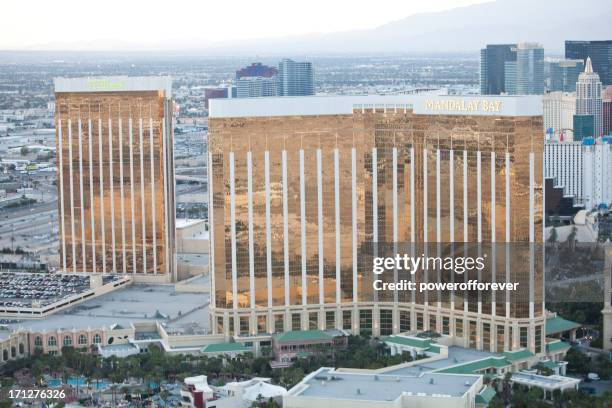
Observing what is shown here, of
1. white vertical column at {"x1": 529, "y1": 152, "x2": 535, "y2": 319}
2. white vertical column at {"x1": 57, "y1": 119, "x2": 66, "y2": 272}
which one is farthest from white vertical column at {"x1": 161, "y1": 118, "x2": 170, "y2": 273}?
white vertical column at {"x1": 529, "y1": 152, "x2": 535, "y2": 319}

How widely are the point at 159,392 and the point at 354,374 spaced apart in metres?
13.7

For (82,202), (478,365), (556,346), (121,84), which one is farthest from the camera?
(82,202)

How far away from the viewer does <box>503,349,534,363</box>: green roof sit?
82062mm

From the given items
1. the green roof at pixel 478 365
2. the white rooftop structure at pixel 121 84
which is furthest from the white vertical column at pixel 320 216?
the white rooftop structure at pixel 121 84

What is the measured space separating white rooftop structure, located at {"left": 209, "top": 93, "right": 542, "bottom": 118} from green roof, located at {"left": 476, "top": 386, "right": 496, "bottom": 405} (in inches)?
727

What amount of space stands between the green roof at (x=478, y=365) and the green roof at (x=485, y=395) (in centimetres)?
408

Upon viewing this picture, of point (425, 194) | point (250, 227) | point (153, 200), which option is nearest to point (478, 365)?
point (425, 194)

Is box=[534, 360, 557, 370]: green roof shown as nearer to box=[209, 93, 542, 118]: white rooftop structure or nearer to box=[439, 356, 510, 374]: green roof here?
box=[439, 356, 510, 374]: green roof

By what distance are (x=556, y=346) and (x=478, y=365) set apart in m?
7.09

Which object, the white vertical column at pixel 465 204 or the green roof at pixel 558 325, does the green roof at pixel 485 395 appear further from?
the green roof at pixel 558 325

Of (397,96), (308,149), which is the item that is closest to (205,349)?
(308,149)

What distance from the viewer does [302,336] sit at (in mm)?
87000

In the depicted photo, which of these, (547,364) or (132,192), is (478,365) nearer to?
(547,364)

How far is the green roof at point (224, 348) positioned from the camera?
3371 inches
